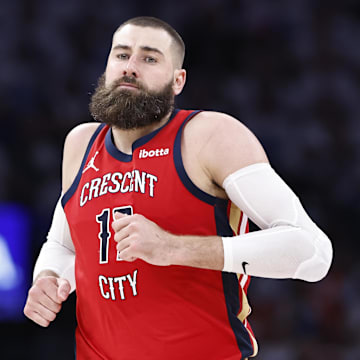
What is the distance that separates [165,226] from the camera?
2.59 meters

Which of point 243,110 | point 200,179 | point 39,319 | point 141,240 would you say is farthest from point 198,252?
point 243,110

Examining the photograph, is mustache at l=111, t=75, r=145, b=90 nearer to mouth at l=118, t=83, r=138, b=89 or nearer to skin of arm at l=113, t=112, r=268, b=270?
mouth at l=118, t=83, r=138, b=89

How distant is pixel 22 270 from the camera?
19.1 feet

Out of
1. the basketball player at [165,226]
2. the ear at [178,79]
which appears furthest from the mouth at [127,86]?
the ear at [178,79]

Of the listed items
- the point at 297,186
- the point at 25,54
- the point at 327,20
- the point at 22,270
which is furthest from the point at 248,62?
the point at 22,270

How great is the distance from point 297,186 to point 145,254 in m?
5.09

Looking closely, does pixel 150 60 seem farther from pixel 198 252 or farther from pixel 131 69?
pixel 198 252

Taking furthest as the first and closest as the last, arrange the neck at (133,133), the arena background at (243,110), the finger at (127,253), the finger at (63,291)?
the arena background at (243,110) → the neck at (133,133) → the finger at (63,291) → the finger at (127,253)

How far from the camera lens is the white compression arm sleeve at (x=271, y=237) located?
7.90 ft

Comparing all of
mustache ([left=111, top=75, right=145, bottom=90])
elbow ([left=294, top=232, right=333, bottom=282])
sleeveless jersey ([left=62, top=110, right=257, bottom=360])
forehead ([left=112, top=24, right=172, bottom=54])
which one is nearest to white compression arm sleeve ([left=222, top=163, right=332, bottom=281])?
elbow ([left=294, top=232, right=333, bottom=282])

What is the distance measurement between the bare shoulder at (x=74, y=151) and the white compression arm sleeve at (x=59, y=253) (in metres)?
0.12

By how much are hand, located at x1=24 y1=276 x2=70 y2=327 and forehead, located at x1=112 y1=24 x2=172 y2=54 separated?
989 mm

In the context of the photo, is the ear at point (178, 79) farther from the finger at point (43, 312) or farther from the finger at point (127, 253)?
the finger at point (43, 312)

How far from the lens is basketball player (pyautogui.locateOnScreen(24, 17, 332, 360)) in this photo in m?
2.42
